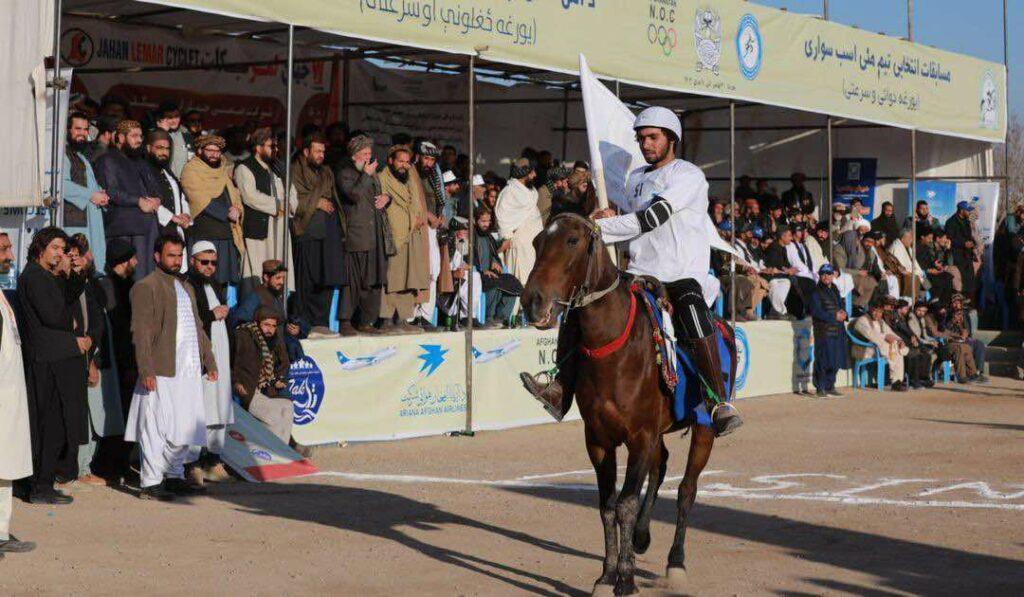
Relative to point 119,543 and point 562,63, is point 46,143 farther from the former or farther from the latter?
point 562,63

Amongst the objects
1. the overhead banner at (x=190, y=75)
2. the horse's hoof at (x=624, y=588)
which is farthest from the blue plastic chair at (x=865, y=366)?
the horse's hoof at (x=624, y=588)

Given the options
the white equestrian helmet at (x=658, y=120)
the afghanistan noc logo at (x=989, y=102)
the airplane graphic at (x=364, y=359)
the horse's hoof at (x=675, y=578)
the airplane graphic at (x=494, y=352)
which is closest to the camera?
the horse's hoof at (x=675, y=578)

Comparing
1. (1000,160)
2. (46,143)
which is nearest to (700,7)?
(46,143)

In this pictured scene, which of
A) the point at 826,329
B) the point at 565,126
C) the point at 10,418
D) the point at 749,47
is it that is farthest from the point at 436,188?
the point at 10,418

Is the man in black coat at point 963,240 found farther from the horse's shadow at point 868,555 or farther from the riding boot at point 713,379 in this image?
the riding boot at point 713,379

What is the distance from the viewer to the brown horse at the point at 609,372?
8219 millimetres

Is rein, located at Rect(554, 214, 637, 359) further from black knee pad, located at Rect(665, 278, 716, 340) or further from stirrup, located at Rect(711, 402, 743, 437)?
stirrup, located at Rect(711, 402, 743, 437)

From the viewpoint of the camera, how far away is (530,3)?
1666cm

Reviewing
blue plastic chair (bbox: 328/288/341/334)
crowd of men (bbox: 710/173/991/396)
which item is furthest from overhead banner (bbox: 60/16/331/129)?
crowd of men (bbox: 710/173/991/396)

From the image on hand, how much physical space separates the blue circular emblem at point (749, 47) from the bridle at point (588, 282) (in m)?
13.1

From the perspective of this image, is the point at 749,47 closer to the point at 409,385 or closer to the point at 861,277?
the point at 861,277

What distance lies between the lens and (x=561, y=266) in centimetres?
817

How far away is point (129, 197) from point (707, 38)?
9329 mm

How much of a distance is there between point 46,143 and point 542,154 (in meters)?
9.52
